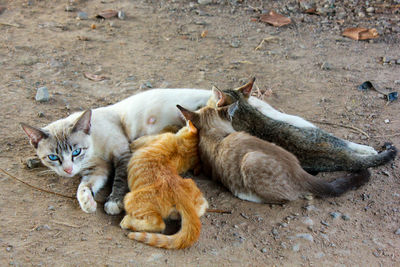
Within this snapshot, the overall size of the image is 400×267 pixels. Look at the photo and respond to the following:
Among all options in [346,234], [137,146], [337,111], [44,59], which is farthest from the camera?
[44,59]

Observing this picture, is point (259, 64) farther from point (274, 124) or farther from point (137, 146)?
point (137, 146)

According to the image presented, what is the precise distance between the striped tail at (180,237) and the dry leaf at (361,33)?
566 cm

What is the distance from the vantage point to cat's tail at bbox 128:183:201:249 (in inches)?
127

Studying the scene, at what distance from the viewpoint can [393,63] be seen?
6.71 metres

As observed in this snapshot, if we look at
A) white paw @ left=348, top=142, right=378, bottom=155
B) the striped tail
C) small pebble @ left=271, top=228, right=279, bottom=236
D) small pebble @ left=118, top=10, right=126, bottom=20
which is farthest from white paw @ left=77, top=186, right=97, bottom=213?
small pebble @ left=118, top=10, right=126, bottom=20

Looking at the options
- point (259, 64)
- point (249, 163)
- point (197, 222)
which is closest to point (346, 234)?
point (249, 163)

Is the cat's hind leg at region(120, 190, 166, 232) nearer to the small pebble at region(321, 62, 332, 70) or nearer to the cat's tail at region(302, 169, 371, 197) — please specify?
the cat's tail at region(302, 169, 371, 197)

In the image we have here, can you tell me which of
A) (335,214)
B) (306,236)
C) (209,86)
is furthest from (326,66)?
(306,236)

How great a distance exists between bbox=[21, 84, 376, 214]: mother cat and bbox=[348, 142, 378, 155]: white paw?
0.01 metres

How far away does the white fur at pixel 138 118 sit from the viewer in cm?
430

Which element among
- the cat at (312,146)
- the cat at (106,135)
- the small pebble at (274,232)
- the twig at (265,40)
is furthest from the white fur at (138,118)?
the twig at (265,40)

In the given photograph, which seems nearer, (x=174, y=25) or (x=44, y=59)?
(x=44, y=59)

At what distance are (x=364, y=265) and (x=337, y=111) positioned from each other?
2.72 meters

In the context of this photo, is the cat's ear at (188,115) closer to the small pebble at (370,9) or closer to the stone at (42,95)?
the stone at (42,95)
